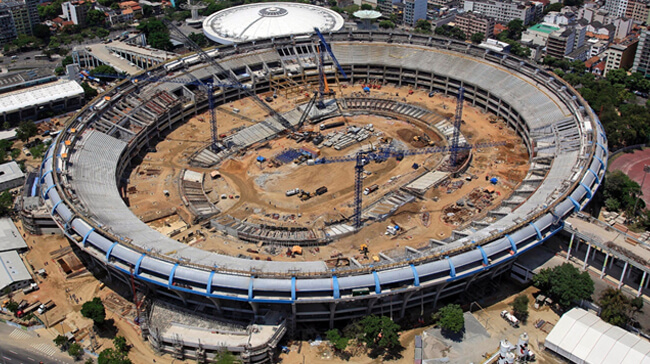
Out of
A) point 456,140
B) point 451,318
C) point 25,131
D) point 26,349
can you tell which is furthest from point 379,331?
point 25,131

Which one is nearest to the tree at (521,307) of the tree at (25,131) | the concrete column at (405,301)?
the concrete column at (405,301)

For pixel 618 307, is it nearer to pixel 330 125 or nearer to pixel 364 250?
pixel 364 250

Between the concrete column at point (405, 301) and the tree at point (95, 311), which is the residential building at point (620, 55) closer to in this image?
the concrete column at point (405, 301)

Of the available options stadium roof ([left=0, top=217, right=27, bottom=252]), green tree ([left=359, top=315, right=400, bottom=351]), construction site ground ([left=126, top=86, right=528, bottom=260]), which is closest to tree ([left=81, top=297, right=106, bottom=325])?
construction site ground ([left=126, top=86, right=528, bottom=260])

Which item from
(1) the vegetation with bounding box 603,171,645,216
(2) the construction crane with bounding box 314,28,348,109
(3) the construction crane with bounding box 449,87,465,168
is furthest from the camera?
(2) the construction crane with bounding box 314,28,348,109

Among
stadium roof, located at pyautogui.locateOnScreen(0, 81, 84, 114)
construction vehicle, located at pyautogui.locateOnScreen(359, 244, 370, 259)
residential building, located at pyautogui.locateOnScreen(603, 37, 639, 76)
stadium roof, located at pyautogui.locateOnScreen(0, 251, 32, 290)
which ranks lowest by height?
stadium roof, located at pyautogui.locateOnScreen(0, 251, 32, 290)

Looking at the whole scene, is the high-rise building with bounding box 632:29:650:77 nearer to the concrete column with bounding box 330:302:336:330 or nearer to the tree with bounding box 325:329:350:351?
the concrete column with bounding box 330:302:336:330
